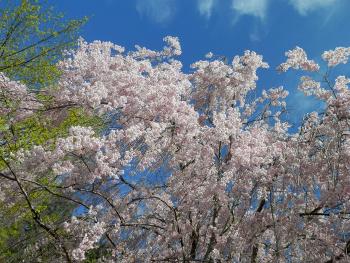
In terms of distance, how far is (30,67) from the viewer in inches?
434

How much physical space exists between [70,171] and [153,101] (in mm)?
2182

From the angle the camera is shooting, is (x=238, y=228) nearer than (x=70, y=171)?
No

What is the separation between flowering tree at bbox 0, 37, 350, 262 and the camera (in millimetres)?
5703

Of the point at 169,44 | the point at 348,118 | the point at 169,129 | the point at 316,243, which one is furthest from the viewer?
the point at 169,44

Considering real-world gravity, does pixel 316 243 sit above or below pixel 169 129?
below

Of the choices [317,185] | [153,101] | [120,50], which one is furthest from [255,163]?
[120,50]

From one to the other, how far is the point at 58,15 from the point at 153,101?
5988mm

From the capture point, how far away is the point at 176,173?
7.66m

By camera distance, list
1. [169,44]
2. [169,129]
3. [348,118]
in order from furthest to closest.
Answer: [169,44]
[169,129]
[348,118]

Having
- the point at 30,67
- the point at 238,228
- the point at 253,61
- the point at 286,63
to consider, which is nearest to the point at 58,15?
the point at 30,67

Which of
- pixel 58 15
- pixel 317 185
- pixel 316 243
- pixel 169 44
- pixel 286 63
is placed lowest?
pixel 316 243

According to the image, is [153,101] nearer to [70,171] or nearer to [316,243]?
[70,171]

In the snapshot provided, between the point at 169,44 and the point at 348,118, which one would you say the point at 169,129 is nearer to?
the point at 348,118

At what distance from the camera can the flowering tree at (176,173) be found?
570 centimetres
